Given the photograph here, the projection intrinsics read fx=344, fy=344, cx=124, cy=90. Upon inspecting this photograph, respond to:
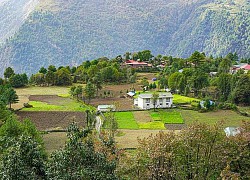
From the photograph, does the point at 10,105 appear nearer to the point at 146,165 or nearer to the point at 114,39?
the point at 146,165

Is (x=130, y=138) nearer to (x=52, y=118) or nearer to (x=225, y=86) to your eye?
(x=52, y=118)

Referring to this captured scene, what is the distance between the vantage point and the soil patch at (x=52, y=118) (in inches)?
1605

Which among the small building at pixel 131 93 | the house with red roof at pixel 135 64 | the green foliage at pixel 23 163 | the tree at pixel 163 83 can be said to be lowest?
the small building at pixel 131 93

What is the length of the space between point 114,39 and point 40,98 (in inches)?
5165

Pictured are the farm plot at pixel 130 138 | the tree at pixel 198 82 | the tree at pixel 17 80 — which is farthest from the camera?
the tree at pixel 17 80

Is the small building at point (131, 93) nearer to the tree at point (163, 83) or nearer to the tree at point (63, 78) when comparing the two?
the tree at point (163, 83)

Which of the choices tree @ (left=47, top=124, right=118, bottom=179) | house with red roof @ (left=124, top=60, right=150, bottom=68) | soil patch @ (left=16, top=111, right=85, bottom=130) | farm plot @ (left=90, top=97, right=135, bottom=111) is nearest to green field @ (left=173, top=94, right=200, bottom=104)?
farm plot @ (left=90, top=97, right=135, bottom=111)

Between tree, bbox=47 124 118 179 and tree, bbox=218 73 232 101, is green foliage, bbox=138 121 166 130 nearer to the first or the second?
tree, bbox=218 73 232 101

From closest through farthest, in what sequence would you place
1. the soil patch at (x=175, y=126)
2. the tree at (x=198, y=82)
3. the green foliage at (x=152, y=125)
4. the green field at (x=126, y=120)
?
the soil patch at (x=175, y=126), the green foliage at (x=152, y=125), the green field at (x=126, y=120), the tree at (x=198, y=82)

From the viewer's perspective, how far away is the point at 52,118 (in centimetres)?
4500

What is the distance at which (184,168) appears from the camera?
18.7m

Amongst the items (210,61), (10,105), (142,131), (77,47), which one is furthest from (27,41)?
(142,131)

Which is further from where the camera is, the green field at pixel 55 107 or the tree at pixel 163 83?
the tree at pixel 163 83

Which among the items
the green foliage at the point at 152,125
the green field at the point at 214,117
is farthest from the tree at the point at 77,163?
the green field at the point at 214,117
